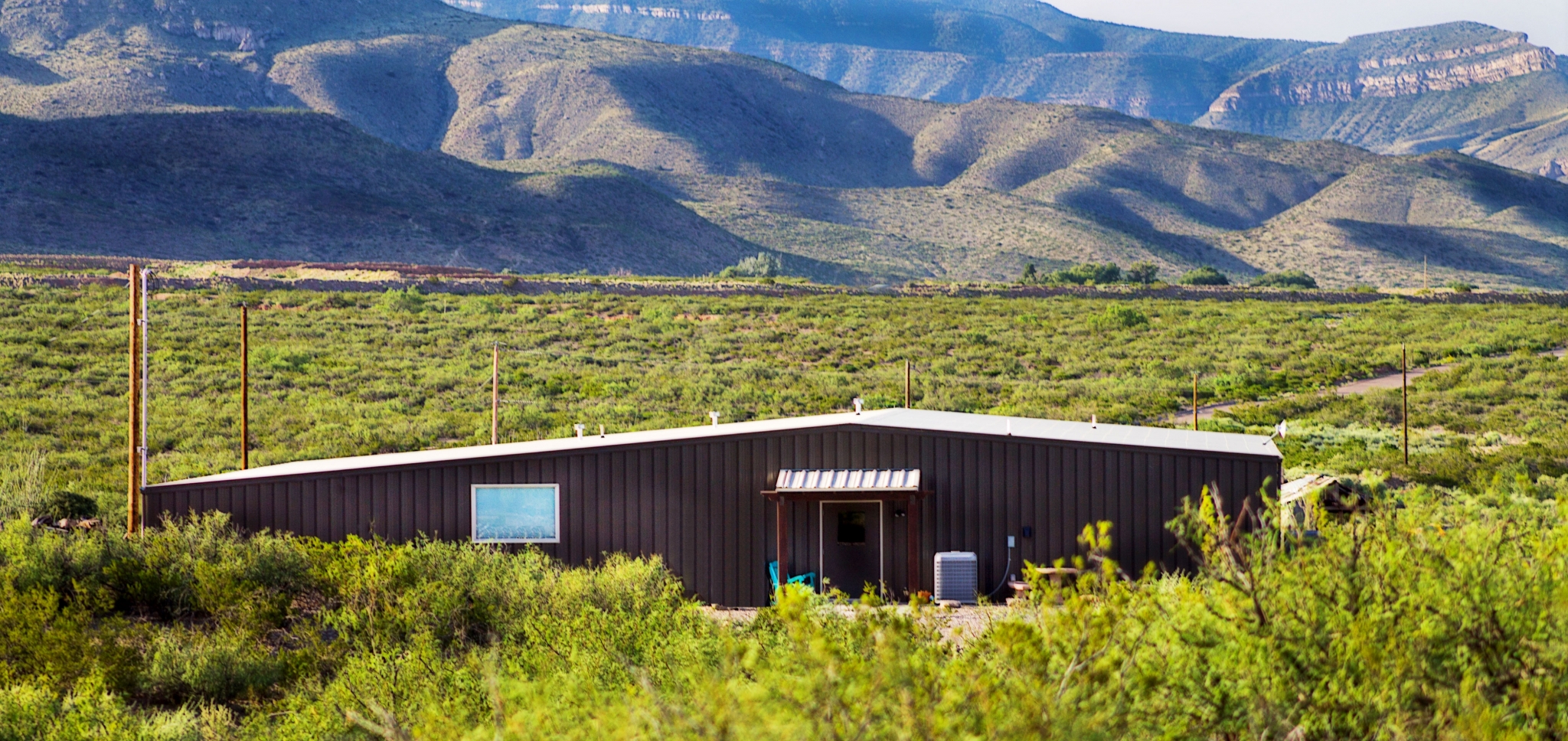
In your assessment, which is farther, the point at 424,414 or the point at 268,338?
the point at 268,338

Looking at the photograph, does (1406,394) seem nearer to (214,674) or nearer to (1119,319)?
(1119,319)

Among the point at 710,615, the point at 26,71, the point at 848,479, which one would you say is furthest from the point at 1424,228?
the point at 26,71

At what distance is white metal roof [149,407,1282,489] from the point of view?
51.5 ft

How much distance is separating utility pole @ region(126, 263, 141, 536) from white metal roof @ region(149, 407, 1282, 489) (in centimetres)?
44

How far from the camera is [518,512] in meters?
15.7

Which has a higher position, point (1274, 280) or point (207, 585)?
point (1274, 280)

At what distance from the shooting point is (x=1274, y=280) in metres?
88.0

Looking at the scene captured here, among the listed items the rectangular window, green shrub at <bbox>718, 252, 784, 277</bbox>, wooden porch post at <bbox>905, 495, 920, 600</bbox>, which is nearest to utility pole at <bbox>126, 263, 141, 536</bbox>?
the rectangular window

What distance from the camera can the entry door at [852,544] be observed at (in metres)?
16.0

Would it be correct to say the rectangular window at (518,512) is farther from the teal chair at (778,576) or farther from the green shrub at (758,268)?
the green shrub at (758,268)

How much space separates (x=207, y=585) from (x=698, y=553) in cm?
558

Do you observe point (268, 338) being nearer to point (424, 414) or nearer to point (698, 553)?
point (424, 414)

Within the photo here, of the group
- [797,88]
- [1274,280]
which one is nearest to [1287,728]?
[1274,280]

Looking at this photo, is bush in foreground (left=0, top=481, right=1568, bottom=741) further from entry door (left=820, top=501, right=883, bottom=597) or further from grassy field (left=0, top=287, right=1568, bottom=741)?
entry door (left=820, top=501, right=883, bottom=597)
